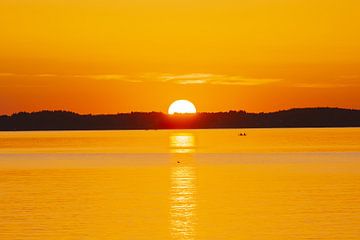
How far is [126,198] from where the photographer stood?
52625 mm

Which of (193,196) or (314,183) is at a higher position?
(314,183)

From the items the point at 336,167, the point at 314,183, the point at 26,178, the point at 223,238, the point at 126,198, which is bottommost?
the point at 223,238

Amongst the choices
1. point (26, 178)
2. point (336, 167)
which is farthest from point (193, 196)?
point (336, 167)

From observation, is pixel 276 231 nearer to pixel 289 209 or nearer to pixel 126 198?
pixel 289 209

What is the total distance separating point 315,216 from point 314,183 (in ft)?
73.1

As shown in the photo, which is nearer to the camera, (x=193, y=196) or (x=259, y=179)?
(x=193, y=196)

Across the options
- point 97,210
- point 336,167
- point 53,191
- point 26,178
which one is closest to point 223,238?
point 97,210

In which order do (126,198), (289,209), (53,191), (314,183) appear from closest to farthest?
(289,209)
(126,198)
(53,191)
(314,183)

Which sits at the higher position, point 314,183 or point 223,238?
point 314,183

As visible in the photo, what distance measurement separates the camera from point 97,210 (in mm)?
45875

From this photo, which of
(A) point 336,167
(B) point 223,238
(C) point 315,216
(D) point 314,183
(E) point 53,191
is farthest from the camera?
(A) point 336,167

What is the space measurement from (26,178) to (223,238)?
1650 inches

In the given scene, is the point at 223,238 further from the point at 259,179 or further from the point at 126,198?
the point at 259,179

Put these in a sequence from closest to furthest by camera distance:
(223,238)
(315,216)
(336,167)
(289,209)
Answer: (223,238)
(315,216)
(289,209)
(336,167)
